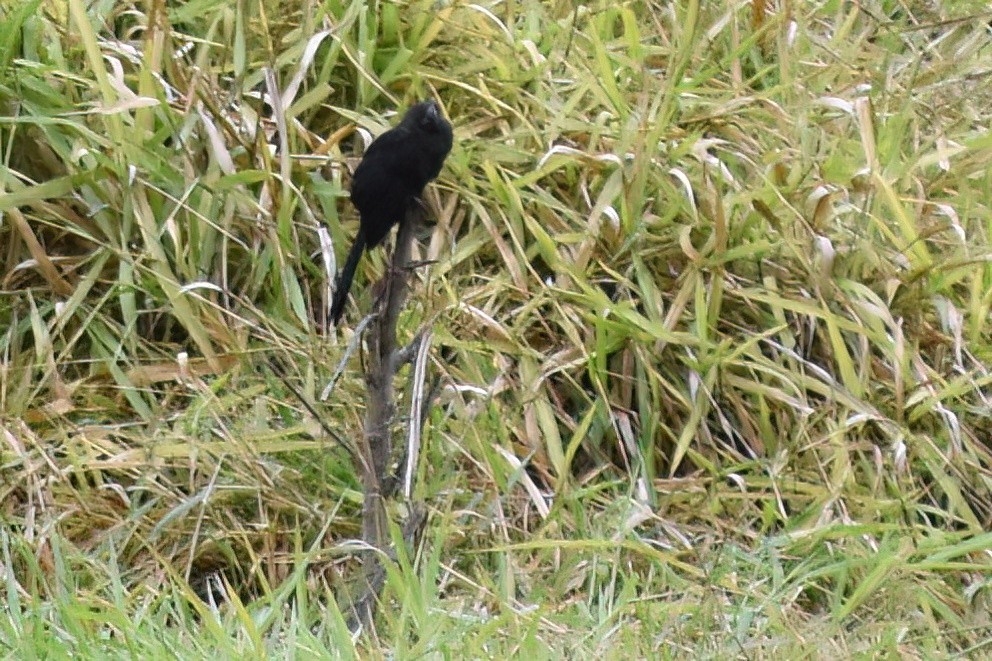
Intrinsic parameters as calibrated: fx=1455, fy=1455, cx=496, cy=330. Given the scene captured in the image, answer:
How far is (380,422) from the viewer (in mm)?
2312

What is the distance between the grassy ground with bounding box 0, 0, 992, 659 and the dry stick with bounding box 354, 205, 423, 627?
0.11 meters

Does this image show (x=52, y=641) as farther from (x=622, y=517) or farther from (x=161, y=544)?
(x=622, y=517)

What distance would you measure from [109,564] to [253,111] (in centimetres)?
112

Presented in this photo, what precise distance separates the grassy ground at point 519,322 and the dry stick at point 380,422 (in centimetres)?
11

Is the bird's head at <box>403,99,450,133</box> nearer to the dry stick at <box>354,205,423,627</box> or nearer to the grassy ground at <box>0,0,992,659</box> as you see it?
the dry stick at <box>354,205,423,627</box>

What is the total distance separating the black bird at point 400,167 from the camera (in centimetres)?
255

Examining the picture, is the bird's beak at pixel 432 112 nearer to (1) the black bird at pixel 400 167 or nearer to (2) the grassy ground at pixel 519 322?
(1) the black bird at pixel 400 167

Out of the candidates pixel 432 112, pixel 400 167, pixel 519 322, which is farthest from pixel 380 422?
pixel 519 322

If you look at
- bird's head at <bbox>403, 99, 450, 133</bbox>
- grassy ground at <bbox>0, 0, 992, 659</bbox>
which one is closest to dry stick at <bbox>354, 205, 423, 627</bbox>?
grassy ground at <bbox>0, 0, 992, 659</bbox>

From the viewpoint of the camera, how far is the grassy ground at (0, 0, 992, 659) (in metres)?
2.71

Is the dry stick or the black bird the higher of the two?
the black bird

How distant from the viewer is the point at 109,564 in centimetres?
260

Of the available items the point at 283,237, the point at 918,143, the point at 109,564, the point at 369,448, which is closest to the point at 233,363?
the point at 283,237

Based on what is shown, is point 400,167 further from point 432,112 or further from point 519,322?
point 519,322
